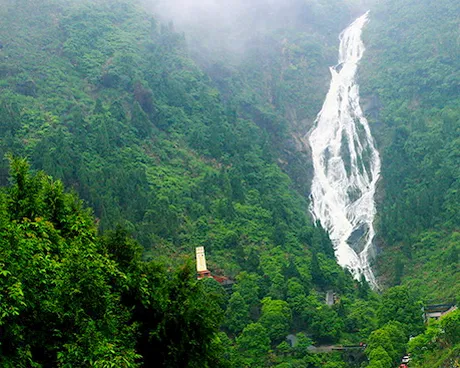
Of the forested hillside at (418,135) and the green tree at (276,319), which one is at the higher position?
the forested hillside at (418,135)

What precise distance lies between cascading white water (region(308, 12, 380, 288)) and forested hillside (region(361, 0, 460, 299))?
5.06 feet

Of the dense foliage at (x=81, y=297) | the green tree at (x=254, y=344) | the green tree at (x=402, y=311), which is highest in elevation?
the green tree at (x=402, y=311)

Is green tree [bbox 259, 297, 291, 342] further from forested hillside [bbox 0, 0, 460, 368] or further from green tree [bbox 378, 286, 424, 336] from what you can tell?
green tree [bbox 378, 286, 424, 336]

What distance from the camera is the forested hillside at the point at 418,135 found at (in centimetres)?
5409

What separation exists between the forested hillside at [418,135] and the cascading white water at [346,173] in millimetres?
1542

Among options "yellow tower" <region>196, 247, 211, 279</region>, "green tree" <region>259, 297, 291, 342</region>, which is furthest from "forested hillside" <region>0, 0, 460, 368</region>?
"yellow tower" <region>196, 247, 211, 279</region>

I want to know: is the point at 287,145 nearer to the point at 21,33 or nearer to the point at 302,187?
the point at 302,187

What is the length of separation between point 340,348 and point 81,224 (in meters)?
28.5

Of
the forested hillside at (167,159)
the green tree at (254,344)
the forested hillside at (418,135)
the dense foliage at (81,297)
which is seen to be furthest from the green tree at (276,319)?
the dense foliage at (81,297)

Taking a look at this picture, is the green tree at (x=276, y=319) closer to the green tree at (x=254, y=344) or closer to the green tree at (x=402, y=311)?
the green tree at (x=254, y=344)

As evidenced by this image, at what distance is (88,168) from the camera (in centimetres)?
5059

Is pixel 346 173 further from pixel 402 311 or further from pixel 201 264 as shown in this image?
pixel 402 311

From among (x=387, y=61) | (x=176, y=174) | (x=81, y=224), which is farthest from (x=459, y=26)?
(x=81, y=224)

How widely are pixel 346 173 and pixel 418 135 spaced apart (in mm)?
8668
